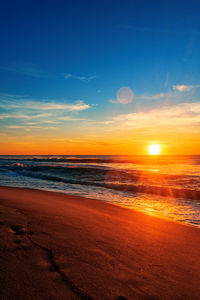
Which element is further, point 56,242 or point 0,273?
point 56,242

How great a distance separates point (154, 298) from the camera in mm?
1873

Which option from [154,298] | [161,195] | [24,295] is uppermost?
[24,295]

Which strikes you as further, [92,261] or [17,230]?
[17,230]

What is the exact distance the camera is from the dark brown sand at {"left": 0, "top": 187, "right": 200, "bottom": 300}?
1866 millimetres

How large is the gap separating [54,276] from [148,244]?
177 centimetres

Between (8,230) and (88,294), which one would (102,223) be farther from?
(88,294)

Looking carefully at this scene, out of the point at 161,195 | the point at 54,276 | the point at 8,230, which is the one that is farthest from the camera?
the point at 161,195

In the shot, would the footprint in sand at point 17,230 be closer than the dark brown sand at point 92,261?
No

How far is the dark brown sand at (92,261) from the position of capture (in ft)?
6.12

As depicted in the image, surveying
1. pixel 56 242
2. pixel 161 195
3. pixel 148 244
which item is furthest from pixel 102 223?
pixel 161 195

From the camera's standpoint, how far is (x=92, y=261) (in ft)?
7.95

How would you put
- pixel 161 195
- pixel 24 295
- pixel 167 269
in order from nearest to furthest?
1. pixel 24 295
2. pixel 167 269
3. pixel 161 195

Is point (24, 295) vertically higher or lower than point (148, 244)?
higher

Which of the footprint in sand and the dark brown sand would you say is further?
the footprint in sand
